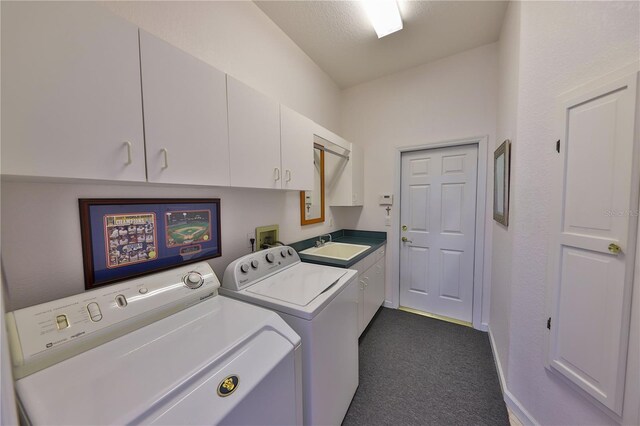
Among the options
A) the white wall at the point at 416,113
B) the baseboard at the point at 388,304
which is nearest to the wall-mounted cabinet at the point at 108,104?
the white wall at the point at 416,113

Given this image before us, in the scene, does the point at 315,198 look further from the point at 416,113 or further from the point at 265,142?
the point at 416,113

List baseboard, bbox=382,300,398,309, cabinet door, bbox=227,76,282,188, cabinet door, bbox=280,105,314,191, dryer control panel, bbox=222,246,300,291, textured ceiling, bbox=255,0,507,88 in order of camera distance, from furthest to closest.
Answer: baseboard, bbox=382,300,398,309
textured ceiling, bbox=255,0,507,88
cabinet door, bbox=280,105,314,191
dryer control panel, bbox=222,246,300,291
cabinet door, bbox=227,76,282,188

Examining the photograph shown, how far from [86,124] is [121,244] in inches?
23.3

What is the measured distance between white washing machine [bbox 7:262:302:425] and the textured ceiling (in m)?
2.19

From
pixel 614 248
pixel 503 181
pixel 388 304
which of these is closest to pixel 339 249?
Result: pixel 388 304

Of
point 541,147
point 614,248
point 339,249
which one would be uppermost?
point 541,147

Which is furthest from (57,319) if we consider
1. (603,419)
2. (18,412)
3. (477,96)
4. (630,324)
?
(477,96)

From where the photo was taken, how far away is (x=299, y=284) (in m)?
1.42

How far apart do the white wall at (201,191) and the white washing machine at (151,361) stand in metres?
0.20

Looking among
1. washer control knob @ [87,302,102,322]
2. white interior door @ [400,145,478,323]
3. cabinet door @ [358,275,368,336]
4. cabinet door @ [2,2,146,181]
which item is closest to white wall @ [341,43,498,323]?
white interior door @ [400,145,478,323]

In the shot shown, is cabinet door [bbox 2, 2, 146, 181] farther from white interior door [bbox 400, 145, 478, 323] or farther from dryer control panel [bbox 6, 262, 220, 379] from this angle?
white interior door [bbox 400, 145, 478, 323]

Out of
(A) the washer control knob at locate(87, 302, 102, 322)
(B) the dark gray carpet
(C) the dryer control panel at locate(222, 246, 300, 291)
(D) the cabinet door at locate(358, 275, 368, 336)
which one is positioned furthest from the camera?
(D) the cabinet door at locate(358, 275, 368, 336)

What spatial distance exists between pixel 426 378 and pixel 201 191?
2.18 meters

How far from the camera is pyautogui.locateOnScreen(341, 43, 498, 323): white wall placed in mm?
2301
